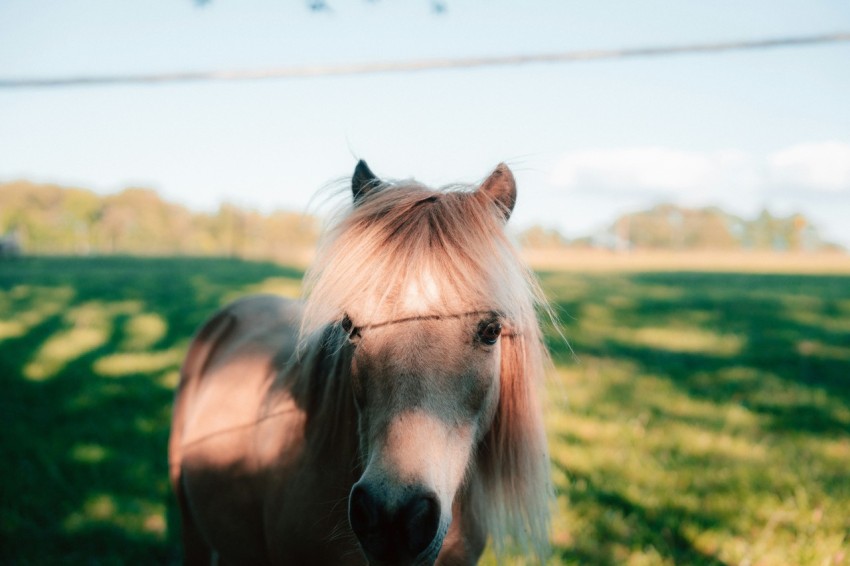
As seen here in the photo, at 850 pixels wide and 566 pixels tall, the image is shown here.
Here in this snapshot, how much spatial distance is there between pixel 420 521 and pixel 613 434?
387 centimetres

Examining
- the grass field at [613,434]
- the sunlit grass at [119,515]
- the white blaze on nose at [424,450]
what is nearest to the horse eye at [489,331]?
the white blaze on nose at [424,450]

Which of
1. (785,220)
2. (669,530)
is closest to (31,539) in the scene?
(669,530)

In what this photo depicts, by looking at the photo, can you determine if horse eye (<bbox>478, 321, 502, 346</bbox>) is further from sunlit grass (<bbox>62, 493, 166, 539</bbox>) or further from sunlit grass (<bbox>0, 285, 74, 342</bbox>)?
sunlit grass (<bbox>0, 285, 74, 342</bbox>)

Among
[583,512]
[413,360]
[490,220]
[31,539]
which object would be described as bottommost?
[31,539]

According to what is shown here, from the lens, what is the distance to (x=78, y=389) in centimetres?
581

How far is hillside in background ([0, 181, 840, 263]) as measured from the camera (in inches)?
2178

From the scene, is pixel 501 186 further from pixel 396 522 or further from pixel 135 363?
pixel 135 363

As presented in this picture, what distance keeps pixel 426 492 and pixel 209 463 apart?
160 centimetres

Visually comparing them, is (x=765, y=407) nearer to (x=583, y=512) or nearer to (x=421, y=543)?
(x=583, y=512)

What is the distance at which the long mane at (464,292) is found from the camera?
1531mm

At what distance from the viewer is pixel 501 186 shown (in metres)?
1.80

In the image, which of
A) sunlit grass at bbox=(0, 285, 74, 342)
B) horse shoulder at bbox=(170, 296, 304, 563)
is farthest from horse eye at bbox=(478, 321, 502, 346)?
sunlit grass at bbox=(0, 285, 74, 342)

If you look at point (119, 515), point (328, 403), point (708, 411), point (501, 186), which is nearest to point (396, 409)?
point (328, 403)

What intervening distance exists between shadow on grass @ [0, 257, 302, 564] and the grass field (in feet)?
0.05
